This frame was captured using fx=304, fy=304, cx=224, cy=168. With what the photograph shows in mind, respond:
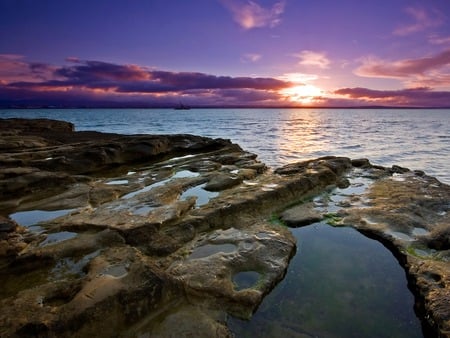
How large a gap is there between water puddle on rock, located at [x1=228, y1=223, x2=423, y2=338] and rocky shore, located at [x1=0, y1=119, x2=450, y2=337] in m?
0.23

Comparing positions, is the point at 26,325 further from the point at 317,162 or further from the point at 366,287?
the point at 317,162

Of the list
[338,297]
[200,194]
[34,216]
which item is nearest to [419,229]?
[338,297]

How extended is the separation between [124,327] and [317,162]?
1181 cm

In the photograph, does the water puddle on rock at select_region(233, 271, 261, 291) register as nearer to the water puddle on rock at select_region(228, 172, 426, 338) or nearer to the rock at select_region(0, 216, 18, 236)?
the water puddle on rock at select_region(228, 172, 426, 338)

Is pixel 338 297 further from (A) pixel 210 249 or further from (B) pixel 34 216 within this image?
(B) pixel 34 216

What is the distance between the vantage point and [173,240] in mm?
6770

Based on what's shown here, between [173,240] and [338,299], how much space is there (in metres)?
3.52

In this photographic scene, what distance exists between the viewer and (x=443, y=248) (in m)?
6.72

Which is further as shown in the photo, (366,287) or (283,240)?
(283,240)

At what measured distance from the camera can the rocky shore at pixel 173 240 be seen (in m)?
4.45

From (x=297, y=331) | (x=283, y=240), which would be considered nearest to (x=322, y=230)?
(x=283, y=240)

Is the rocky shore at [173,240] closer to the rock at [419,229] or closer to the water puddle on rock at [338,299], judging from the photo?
the rock at [419,229]

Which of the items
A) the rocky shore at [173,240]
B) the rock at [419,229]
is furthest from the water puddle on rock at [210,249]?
the rock at [419,229]

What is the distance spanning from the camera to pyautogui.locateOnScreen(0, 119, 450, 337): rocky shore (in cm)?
→ 445
